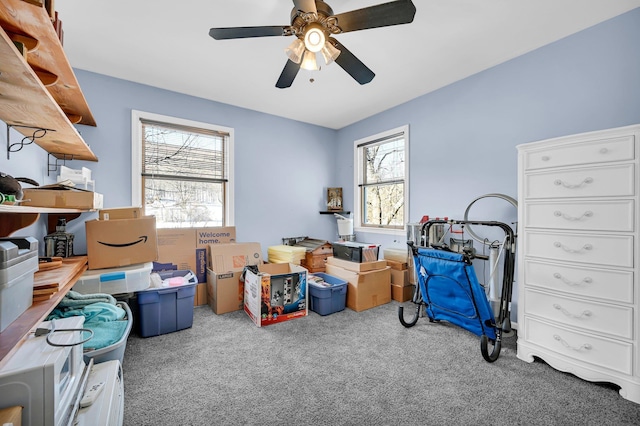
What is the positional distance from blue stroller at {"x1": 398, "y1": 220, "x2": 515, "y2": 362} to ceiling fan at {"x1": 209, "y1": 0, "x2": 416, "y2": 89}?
1612 mm

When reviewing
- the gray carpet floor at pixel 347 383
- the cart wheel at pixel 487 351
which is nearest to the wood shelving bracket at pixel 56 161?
the gray carpet floor at pixel 347 383

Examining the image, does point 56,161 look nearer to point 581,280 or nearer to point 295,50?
point 295,50

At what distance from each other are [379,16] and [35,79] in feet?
5.55

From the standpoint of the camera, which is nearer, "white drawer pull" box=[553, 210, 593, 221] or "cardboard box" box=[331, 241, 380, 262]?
"white drawer pull" box=[553, 210, 593, 221]

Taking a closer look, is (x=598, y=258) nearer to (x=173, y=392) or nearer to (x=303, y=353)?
(x=303, y=353)

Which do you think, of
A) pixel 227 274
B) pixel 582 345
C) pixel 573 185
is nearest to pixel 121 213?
pixel 227 274

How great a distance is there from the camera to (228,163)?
144 inches

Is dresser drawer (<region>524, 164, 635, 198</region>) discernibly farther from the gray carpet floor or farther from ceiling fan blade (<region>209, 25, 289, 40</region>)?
ceiling fan blade (<region>209, 25, 289, 40</region>)

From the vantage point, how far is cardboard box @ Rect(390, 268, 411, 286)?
3291mm

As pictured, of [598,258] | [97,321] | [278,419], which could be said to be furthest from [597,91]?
[97,321]

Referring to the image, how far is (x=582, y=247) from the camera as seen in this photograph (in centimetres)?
178

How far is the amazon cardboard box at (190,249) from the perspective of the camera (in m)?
3.07

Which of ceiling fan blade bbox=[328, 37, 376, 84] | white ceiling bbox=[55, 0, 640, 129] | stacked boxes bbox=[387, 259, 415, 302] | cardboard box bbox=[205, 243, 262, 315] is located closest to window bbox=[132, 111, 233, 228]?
white ceiling bbox=[55, 0, 640, 129]

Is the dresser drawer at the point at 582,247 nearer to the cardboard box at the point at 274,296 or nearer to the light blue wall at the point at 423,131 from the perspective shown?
the light blue wall at the point at 423,131
